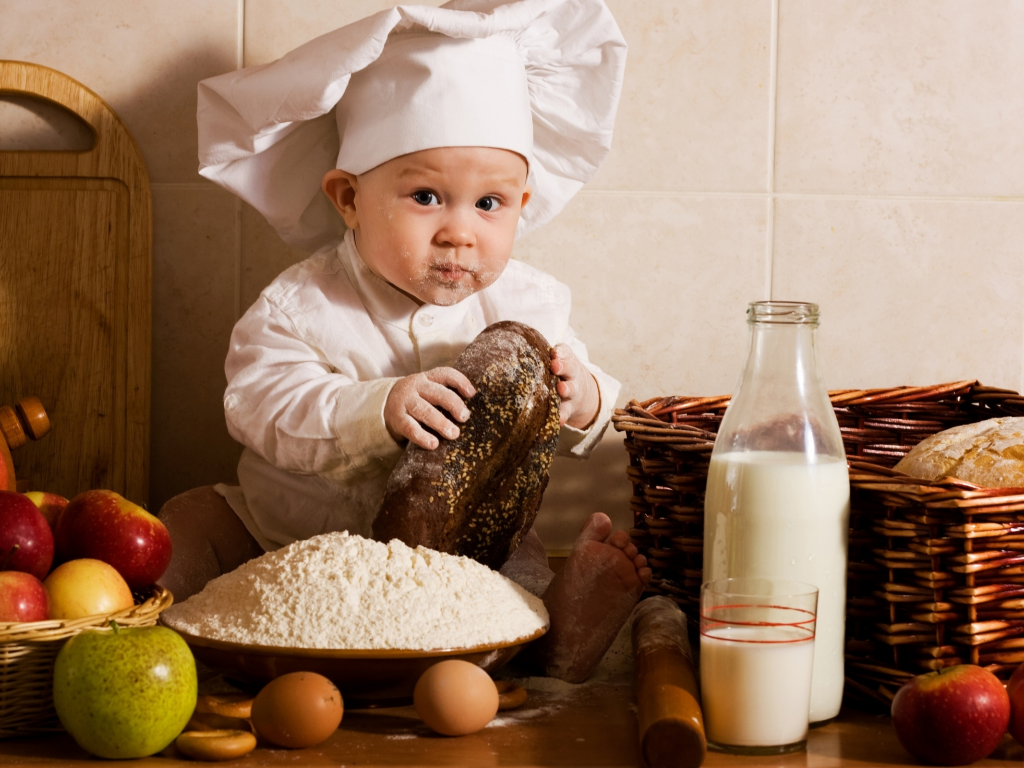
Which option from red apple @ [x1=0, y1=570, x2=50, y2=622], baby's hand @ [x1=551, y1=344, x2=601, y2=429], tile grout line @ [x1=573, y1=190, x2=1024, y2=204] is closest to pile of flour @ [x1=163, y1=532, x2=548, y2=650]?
red apple @ [x1=0, y1=570, x2=50, y2=622]

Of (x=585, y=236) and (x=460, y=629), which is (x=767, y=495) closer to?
(x=460, y=629)

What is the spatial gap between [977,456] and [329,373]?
0.64 m

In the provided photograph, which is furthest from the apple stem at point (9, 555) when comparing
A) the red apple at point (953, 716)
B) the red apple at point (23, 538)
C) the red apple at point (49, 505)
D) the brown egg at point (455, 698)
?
the red apple at point (953, 716)

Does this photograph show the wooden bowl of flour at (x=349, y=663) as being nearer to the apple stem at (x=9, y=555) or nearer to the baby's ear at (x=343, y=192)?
the apple stem at (x=9, y=555)

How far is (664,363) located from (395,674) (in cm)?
71

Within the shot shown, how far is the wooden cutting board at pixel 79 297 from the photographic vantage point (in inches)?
47.6

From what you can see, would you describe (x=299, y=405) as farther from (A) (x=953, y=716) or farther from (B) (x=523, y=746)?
(A) (x=953, y=716)

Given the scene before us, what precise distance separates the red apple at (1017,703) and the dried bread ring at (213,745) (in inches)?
21.7

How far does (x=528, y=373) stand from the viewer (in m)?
0.92

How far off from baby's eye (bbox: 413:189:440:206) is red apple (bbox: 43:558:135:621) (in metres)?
0.47

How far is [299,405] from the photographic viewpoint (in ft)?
3.24

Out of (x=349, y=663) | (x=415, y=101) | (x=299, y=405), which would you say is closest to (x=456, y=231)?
(x=415, y=101)

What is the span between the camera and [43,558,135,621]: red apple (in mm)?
733

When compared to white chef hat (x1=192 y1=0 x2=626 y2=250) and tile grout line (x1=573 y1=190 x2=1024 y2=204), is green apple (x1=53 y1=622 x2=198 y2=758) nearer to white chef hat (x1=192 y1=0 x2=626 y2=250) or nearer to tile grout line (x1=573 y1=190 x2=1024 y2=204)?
white chef hat (x1=192 y1=0 x2=626 y2=250)
